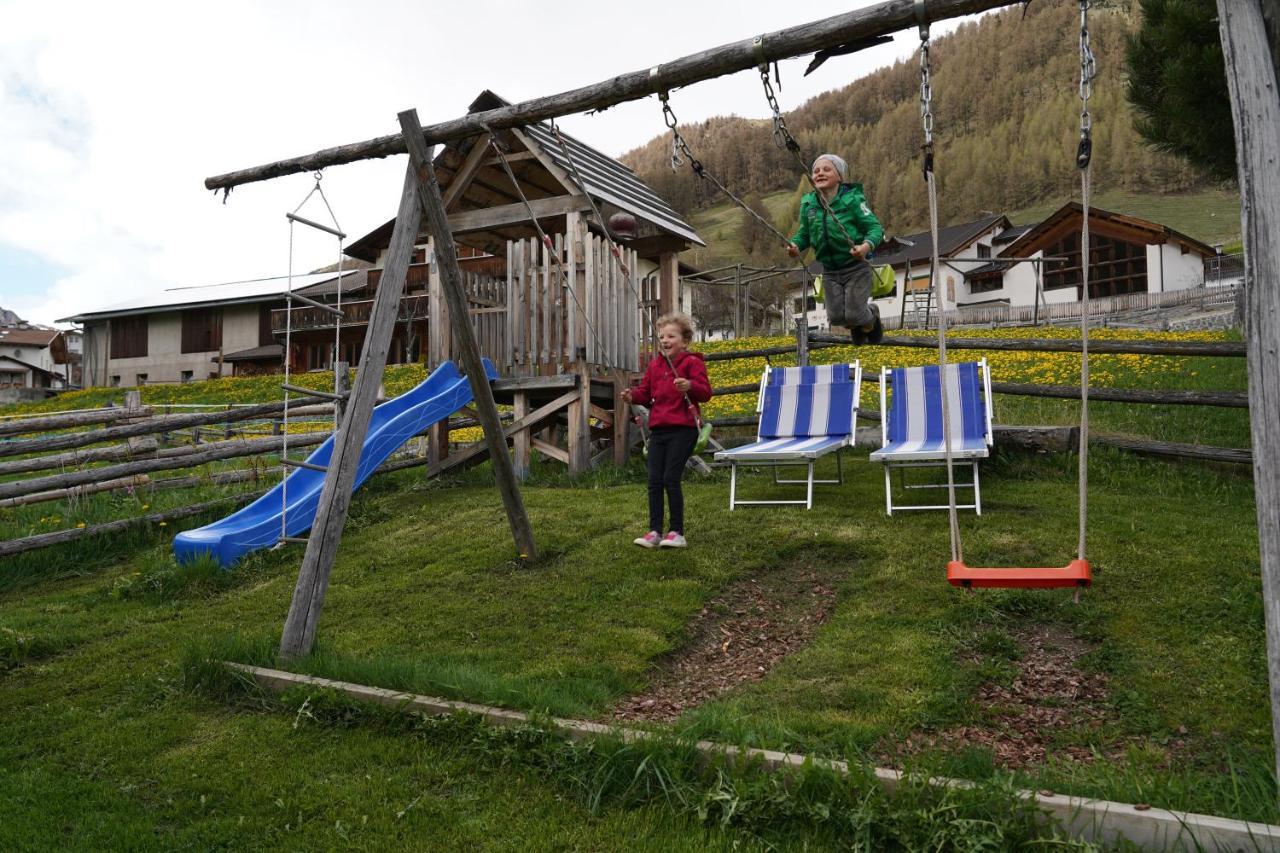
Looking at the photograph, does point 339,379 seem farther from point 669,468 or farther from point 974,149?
point 974,149

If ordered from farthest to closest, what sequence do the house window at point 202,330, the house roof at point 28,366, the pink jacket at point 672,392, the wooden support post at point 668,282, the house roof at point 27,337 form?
1. the house roof at point 27,337
2. the house roof at point 28,366
3. the house window at point 202,330
4. the wooden support post at point 668,282
5. the pink jacket at point 672,392

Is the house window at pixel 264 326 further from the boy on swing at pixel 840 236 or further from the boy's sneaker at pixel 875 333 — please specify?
the boy on swing at pixel 840 236

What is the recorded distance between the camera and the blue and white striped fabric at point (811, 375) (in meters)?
8.41

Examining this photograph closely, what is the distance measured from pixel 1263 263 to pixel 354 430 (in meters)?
4.26

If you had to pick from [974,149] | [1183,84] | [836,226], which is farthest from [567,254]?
[974,149]

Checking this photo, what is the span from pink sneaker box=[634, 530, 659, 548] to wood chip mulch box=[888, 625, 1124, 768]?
264 cm

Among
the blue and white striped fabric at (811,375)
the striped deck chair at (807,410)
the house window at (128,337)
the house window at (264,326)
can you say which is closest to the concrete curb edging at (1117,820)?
the striped deck chair at (807,410)

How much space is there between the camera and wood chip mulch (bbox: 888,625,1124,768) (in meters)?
3.25

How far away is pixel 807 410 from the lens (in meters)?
8.27

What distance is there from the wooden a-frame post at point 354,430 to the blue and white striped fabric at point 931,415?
365 cm

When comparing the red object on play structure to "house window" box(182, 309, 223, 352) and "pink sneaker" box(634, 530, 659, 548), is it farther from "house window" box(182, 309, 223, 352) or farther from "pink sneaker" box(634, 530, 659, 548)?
"house window" box(182, 309, 223, 352)

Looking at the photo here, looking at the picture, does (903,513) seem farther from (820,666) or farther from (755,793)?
(755,793)

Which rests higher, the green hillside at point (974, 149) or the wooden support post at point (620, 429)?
the green hillside at point (974, 149)

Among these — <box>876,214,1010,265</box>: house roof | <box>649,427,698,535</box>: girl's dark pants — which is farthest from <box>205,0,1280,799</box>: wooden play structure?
<box>876,214,1010,265</box>: house roof
